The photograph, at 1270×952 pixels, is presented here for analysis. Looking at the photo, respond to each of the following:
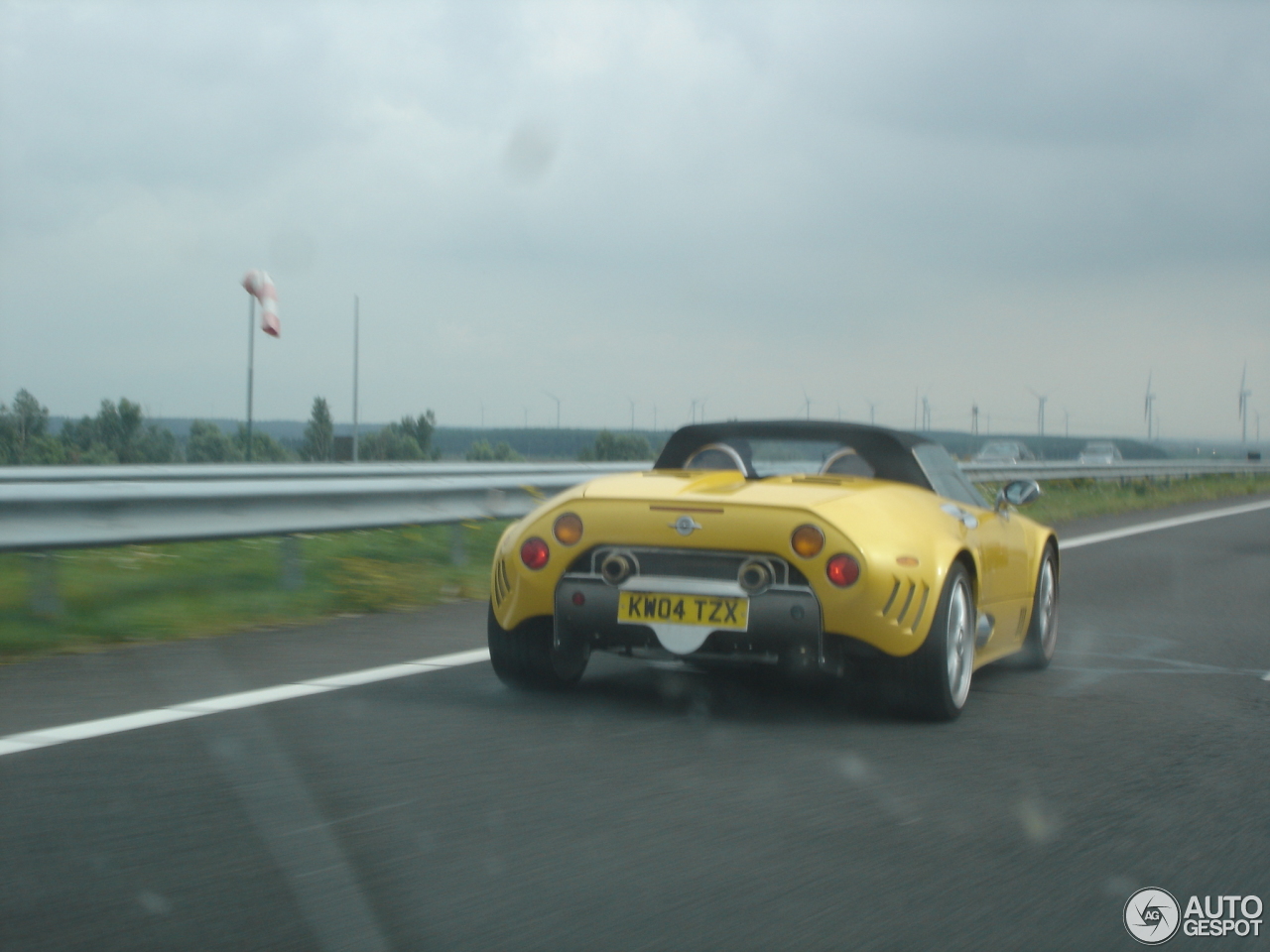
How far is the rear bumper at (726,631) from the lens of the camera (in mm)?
5496

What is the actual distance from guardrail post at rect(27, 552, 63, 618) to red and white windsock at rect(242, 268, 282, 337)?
653 cm

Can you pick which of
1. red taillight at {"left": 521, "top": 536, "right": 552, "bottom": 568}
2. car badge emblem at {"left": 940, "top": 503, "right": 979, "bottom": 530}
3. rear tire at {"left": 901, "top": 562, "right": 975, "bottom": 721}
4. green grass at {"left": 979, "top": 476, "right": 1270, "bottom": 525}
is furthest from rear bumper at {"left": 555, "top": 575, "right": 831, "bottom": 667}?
green grass at {"left": 979, "top": 476, "right": 1270, "bottom": 525}

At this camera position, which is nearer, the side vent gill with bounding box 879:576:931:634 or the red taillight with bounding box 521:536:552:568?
the side vent gill with bounding box 879:576:931:634

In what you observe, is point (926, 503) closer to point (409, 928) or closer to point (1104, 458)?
point (409, 928)

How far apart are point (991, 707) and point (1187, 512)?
19576 mm

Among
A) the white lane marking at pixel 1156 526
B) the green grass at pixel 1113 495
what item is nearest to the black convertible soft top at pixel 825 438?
the white lane marking at pixel 1156 526

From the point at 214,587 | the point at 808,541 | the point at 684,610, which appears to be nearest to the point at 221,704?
the point at 684,610

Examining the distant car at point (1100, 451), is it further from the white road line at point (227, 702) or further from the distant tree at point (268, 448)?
the white road line at point (227, 702)

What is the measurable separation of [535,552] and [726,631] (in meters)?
0.84

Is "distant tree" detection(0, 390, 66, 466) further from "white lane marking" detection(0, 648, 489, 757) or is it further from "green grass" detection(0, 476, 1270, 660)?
"white lane marking" detection(0, 648, 489, 757)

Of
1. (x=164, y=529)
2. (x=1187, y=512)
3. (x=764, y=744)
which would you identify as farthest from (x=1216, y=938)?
(x=1187, y=512)

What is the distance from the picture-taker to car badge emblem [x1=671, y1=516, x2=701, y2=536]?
5.59 meters

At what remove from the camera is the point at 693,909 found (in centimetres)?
347

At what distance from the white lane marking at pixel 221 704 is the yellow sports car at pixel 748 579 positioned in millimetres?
761
